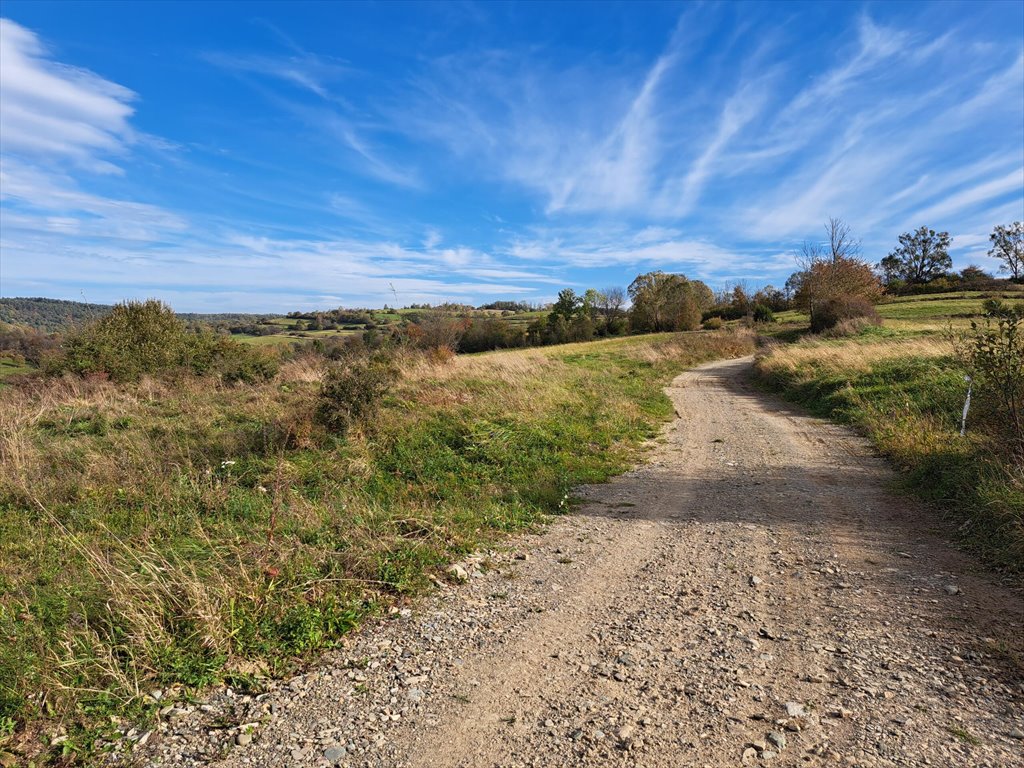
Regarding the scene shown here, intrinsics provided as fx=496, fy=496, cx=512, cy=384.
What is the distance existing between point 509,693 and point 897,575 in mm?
4051

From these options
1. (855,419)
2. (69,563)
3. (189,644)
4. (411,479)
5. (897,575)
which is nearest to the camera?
(189,644)

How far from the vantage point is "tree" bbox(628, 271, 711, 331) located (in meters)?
57.9

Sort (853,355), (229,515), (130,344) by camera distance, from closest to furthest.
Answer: (229,515) → (853,355) → (130,344)

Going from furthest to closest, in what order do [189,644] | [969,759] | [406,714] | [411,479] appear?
[411,479] < [189,644] < [406,714] < [969,759]

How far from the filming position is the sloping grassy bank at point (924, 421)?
556 centimetres

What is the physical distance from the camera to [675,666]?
3.54 metres

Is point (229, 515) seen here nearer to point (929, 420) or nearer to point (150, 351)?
point (929, 420)

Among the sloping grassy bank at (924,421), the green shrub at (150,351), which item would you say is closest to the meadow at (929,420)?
the sloping grassy bank at (924,421)

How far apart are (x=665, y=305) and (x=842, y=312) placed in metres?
26.2

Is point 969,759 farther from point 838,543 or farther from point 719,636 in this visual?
point 838,543

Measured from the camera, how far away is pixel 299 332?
57.2m

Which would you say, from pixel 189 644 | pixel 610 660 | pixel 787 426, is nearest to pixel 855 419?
pixel 787 426

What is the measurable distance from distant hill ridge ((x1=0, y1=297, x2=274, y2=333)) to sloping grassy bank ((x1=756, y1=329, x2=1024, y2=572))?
26005 mm

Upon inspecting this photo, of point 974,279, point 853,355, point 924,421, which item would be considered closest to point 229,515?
point 924,421
